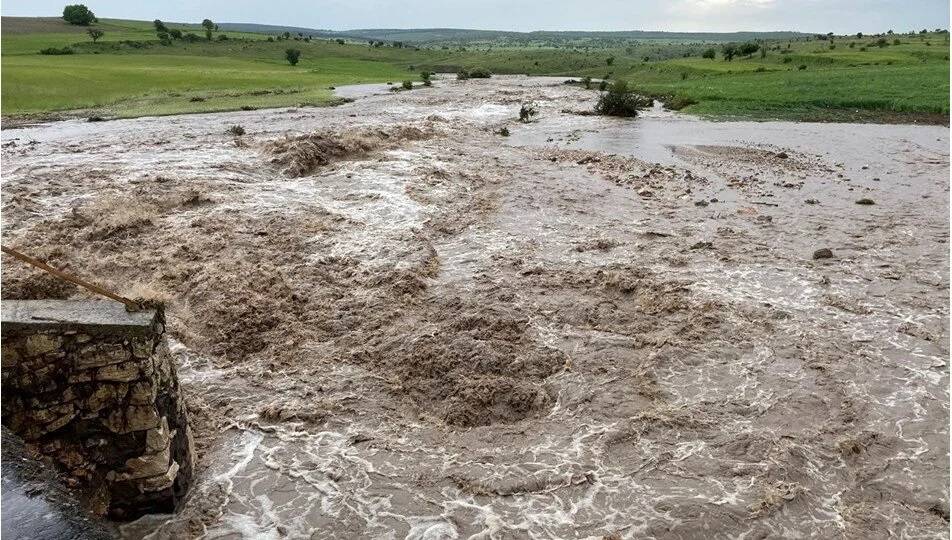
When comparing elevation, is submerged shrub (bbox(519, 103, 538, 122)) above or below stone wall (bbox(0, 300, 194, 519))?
above

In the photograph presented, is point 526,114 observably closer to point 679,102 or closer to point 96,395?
point 679,102

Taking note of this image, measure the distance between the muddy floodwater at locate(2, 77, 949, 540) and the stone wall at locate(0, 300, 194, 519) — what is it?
23.0 inches

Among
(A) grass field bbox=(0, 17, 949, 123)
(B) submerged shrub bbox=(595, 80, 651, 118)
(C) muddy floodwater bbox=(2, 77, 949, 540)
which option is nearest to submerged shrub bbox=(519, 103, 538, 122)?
(B) submerged shrub bbox=(595, 80, 651, 118)

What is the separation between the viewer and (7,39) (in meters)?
77.8

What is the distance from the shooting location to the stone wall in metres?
6.55

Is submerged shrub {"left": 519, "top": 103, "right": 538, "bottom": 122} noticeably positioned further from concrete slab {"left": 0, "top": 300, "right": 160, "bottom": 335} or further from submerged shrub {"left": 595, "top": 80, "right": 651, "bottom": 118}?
concrete slab {"left": 0, "top": 300, "right": 160, "bottom": 335}

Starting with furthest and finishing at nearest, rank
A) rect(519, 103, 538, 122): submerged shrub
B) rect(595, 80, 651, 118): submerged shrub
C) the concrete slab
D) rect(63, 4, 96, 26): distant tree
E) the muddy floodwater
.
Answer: rect(63, 4, 96, 26): distant tree
rect(595, 80, 651, 118): submerged shrub
rect(519, 103, 538, 122): submerged shrub
the muddy floodwater
the concrete slab

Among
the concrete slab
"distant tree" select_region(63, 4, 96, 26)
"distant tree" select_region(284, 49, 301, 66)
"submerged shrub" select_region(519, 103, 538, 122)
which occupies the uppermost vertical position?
"distant tree" select_region(63, 4, 96, 26)

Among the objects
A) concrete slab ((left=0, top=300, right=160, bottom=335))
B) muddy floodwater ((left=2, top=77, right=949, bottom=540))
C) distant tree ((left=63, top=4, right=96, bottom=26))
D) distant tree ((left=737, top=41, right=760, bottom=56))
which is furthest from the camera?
distant tree ((left=63, top=4, right=96, bottom=26))

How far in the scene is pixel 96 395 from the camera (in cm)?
670

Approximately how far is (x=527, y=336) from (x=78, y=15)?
13086 centimetres

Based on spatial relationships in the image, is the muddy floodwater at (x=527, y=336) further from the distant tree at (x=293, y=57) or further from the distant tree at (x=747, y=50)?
the distant tree at (x=293, y=57)

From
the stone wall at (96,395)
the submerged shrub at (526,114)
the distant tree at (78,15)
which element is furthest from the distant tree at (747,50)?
the distant tree at (78,15)

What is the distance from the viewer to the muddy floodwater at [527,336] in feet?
24.7
